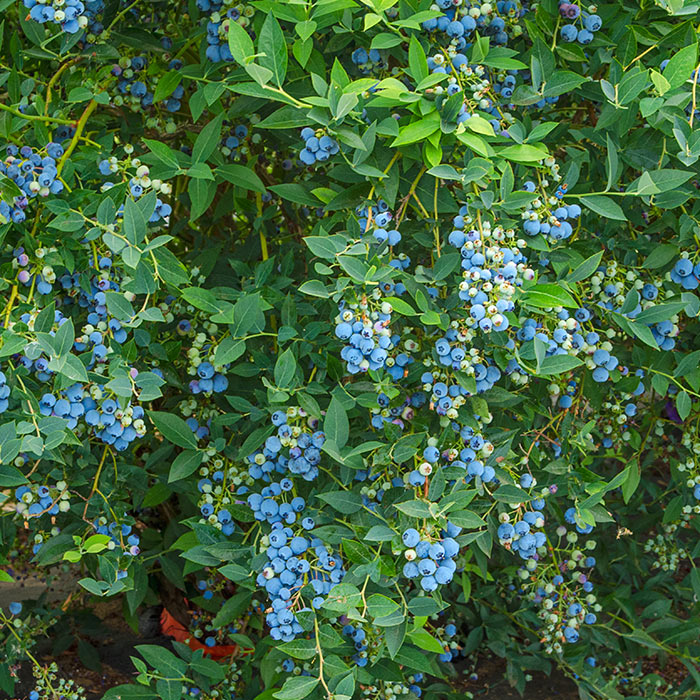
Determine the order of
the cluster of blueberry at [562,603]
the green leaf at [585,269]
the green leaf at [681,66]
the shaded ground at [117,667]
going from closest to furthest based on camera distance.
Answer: the green leaf at [681,66] < the green leaf at [585,269] < the cluster of blueberry at [562,603] < the shaded ground at [117,667]

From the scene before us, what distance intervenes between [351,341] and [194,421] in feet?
2.30

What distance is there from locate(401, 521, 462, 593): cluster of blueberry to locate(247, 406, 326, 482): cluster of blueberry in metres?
0.29

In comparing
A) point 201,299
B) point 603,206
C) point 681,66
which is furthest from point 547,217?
point 201,299

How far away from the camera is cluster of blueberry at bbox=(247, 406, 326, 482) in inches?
60.6

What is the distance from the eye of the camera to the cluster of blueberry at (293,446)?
1.54 m

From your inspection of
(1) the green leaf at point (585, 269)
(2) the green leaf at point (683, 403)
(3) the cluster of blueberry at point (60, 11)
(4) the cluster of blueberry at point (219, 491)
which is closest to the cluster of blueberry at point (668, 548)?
(2) the green leaf at point (683, 403)

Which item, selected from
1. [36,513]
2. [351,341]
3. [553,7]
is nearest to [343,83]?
[351,341]

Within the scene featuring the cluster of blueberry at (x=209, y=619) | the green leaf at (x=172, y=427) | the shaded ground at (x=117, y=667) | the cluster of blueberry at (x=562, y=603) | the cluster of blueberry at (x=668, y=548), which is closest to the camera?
the green leaf at (x=172, y=427)

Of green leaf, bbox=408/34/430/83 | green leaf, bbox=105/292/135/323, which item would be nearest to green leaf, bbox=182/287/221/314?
green leaf, bbox=105/292/135/323

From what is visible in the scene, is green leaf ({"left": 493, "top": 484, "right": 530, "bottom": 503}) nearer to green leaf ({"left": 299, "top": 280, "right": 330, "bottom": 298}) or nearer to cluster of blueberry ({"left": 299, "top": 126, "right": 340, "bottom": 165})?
green leaf ({"left": 299, "top": 280, "right": 330, "bottom": 298})

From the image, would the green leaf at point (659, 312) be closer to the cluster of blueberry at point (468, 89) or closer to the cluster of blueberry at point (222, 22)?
the cluster of blueberry at point (468, 89)

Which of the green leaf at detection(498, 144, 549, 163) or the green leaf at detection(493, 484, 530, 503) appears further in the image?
the green leaf at detection(493, 484, 530, 503)

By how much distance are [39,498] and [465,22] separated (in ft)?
4.01

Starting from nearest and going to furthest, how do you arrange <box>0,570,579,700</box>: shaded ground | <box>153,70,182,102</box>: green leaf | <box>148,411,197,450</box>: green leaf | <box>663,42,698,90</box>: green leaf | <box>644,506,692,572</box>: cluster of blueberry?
<box>663,42,698,90</box>: green leaf
<box>148,411,197,450</box>: green leaf
<box>153,70,182,102</box>: green leaf
<box>644,506,692,572</box>: cluster of blueberry
<box>0,570,579,700</box>: shaded ground
